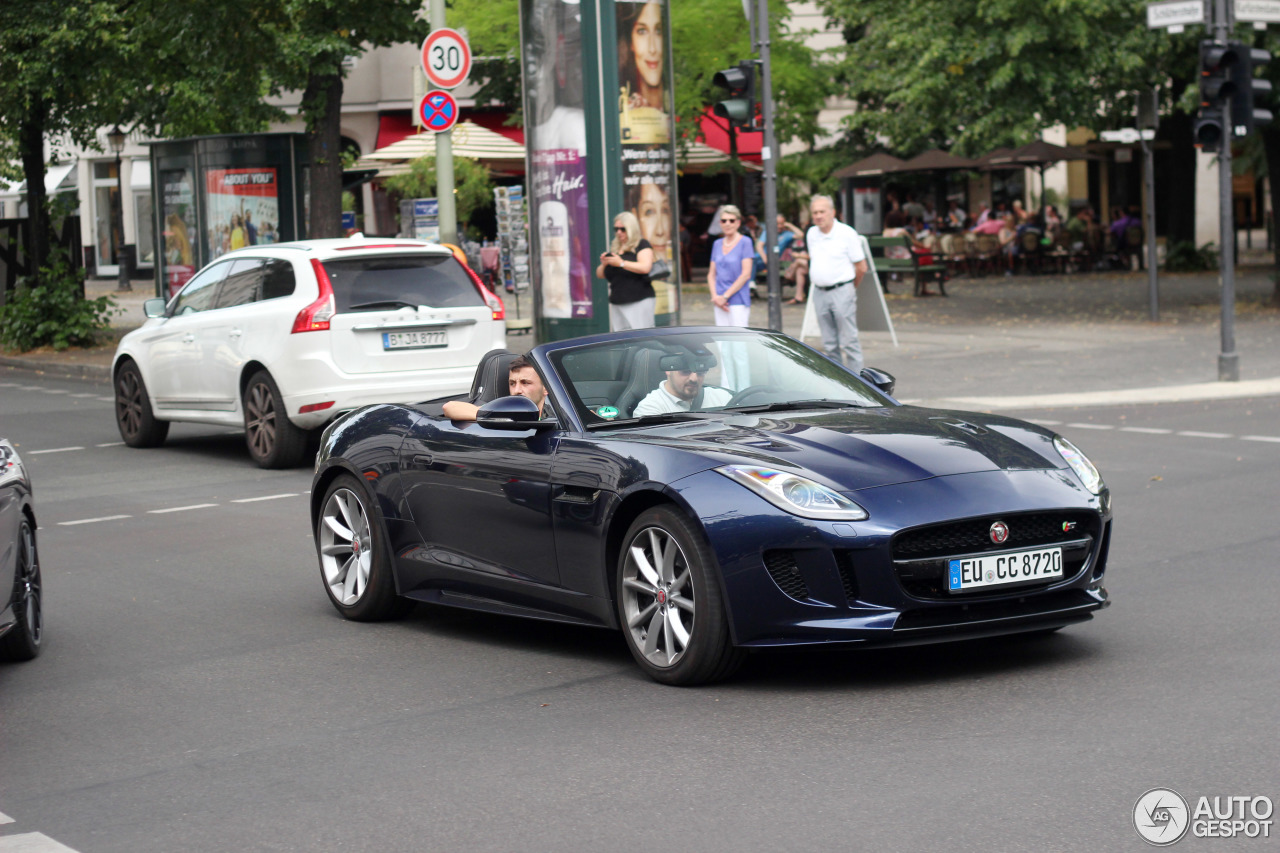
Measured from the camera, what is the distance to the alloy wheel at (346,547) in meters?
8.02

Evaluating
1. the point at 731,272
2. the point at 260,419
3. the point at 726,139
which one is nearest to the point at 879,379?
the point at 260,419

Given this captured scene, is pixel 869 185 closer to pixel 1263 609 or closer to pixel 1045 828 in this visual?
pixel 1263 609

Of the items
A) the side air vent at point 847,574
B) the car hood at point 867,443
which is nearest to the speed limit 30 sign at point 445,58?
the car hood at point 867,443

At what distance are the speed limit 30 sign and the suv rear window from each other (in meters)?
4.84

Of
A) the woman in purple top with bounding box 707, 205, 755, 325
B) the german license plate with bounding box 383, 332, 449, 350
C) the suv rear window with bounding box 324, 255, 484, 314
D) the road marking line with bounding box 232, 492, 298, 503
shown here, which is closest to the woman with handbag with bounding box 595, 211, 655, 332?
the woman in purple top with bounding box 707, 205, 755, 325

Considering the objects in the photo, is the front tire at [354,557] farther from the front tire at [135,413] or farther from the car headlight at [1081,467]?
the front tire at [135,413]

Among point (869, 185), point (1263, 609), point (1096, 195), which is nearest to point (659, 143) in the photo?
point (1263, 609)

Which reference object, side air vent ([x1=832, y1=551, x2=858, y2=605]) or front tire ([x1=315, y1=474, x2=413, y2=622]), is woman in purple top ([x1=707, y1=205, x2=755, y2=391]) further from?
side air vent ([x1=832, y1=551, x2=858, y2=605])

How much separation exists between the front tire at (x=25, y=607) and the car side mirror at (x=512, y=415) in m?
1.92

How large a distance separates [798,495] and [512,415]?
137cm

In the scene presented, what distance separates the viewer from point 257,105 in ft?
76.7

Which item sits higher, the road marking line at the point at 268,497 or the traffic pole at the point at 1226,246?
the traffic pole at the point at 1226,246

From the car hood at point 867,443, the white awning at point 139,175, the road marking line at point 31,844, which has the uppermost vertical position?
the white awning at point 139,175

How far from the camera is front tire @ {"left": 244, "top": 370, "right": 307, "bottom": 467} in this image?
13.5 meters
